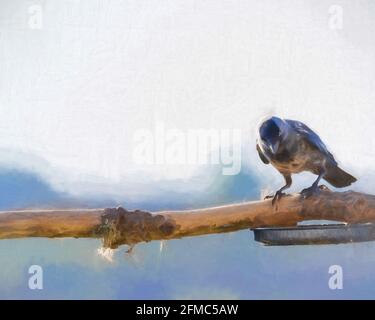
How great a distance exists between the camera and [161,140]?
242 centimetres

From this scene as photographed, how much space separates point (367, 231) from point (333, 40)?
2.08 feet

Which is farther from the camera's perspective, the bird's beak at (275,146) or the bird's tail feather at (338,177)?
the bird's tail feather at (338,177)

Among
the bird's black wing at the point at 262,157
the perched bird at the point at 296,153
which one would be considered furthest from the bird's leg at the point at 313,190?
the bird's black wing at the point at 262,157

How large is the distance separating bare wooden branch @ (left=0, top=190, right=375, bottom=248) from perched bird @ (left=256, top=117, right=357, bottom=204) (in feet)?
0.18

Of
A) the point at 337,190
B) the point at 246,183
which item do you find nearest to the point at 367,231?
the point at 337,190

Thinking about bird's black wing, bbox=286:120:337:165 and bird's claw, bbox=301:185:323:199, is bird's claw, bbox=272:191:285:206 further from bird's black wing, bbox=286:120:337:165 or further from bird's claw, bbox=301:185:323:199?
bird's black wing, bbox=286:120:337:165

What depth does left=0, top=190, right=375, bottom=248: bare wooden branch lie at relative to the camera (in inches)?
89.2

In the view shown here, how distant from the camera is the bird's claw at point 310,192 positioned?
2.29 m

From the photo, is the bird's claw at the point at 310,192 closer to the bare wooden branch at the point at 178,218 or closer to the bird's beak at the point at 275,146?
the bare wooden branch at the point at 178,218

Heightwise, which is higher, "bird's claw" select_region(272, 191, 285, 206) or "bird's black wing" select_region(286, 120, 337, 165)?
"bird's black wing" select_region(286, 120, 337, 165)

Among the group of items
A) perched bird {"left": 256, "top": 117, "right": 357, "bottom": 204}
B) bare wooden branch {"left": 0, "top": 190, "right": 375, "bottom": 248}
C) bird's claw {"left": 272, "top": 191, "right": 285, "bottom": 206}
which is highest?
perched bird {"left": 256, "top": 117, "right": 357, "bottom": 204}

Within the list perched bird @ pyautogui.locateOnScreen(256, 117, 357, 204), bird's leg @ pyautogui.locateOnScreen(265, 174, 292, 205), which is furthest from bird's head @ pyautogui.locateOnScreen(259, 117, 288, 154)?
bird's leg @ pyautogui.locateOnScreen(265, 174, 292, 205)
